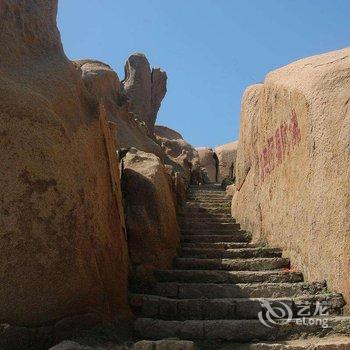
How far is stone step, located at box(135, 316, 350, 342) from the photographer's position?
4723 mm

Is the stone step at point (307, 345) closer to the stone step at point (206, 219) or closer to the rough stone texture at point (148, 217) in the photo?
the rough stone texture at point (148, 217)

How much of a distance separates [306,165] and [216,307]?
6.95 ft

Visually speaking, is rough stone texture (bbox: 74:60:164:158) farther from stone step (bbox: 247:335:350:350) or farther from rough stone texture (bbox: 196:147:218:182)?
stone step (bbox: 247:335:350:350)

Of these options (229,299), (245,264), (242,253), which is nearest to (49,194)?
(229,299)

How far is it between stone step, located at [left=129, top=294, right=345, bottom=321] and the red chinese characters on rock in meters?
2.18

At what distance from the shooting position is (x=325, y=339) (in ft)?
14.9

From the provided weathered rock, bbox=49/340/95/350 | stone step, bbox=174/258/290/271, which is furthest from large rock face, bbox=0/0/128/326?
stone step, bbox=174/258/290/271

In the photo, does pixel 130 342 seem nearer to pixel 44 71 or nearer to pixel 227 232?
pixel 44 71

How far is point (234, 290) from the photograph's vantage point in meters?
5.74

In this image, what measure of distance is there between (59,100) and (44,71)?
42 centimetres

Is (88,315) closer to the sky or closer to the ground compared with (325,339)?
closer to the sky

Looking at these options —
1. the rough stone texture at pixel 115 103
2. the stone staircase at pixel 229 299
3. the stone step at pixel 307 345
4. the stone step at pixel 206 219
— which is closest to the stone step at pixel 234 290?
the stone staircase at pixel 229 299

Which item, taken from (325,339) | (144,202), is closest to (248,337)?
(325,339)

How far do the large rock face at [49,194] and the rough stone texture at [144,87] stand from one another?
68.9 ft
